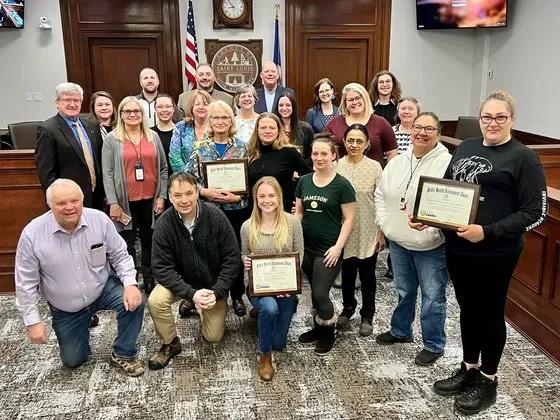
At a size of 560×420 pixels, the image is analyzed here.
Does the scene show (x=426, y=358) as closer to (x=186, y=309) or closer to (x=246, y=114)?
(x=186, y=309)

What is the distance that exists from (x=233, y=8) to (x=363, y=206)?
4.80m

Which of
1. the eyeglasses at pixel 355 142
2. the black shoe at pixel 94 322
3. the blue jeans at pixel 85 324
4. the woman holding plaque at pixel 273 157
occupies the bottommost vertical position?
the black shoe at pixel 94 322

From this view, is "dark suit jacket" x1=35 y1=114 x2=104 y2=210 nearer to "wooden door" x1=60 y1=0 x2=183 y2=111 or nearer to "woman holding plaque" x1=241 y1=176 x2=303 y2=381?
"woman holding plaque" x1=241 y1=176 x2=303 y2=381

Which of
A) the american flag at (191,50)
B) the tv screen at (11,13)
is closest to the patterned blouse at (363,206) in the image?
the american flag at (191,50)

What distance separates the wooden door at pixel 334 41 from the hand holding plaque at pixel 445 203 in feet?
16.9

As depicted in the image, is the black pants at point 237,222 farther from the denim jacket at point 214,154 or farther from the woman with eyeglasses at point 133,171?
the woman with eyeglasses at point 133,171

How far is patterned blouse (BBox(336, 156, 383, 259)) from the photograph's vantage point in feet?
10.00

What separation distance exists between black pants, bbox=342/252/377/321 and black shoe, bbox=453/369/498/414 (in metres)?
0.86

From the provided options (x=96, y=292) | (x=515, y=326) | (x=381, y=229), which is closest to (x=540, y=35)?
(x=515, y=326)

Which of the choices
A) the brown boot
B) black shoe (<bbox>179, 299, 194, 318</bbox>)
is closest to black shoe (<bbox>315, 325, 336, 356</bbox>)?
the brown boot

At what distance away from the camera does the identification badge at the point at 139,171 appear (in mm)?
3511

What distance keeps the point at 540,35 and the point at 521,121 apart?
3.39ft

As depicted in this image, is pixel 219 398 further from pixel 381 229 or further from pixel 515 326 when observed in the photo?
pixel 515 326

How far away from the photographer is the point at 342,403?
2568 millimetres
